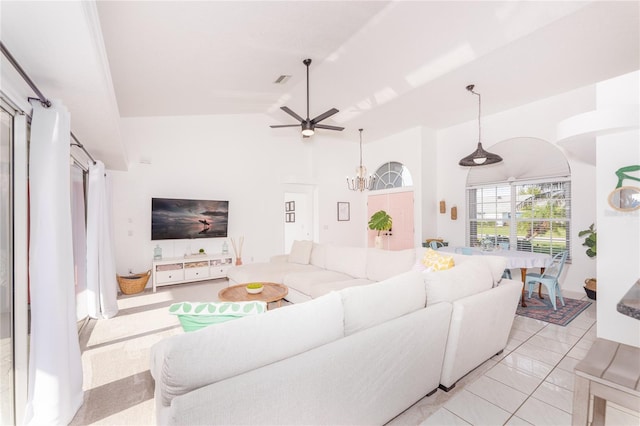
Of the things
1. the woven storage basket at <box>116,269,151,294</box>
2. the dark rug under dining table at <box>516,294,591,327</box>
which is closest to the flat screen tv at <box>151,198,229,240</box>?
the woven storage basket at <box>116,269,151,294</box>

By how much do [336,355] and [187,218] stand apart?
191 inches

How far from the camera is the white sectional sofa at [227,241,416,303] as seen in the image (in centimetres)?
357

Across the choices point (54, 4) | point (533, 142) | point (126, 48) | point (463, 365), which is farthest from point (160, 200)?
point (533, 142)

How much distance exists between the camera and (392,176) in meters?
7.25

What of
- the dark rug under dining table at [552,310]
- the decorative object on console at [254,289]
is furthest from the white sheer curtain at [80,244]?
the dark rug under dining table at [552,310]

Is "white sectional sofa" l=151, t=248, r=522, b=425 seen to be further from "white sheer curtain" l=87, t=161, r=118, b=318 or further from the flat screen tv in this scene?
the flat screen tv

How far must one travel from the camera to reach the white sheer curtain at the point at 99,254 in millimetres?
3617

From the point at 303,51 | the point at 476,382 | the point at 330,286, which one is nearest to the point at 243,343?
the point at 476,382

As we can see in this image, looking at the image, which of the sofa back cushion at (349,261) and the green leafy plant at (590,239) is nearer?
the sofa back cushion at (349,261)

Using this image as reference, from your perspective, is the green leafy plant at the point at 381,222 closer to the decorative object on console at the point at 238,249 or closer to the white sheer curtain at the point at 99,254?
the decorative object on console at the point at 238,249

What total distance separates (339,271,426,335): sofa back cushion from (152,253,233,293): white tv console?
4489 mm

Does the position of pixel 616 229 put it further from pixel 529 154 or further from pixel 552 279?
pixel 529 154

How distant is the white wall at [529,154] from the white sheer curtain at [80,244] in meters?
6.46

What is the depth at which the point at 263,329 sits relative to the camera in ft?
4.31
